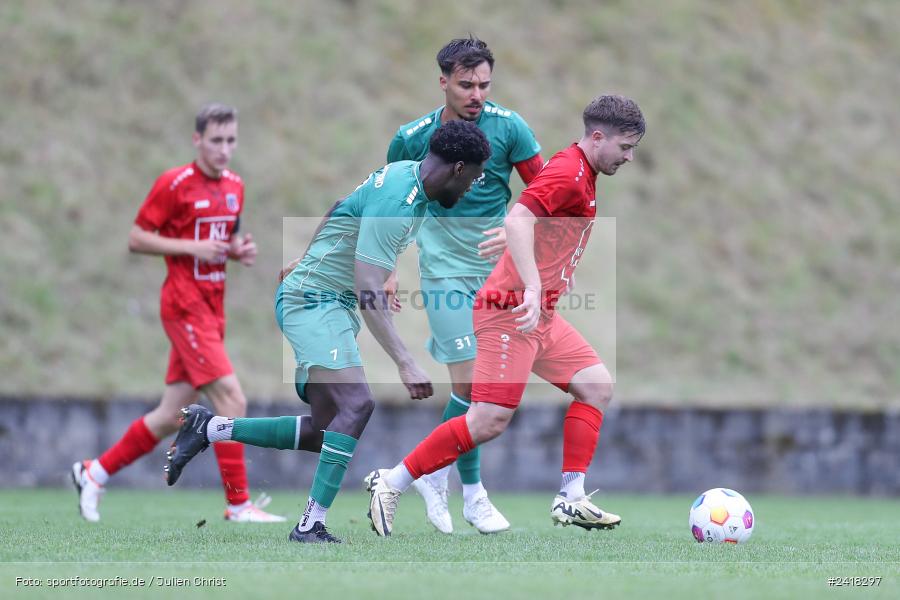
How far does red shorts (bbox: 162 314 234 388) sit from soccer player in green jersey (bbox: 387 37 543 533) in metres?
1.55

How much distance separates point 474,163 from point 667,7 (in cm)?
1244

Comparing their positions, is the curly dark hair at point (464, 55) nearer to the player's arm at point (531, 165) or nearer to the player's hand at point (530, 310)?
the player's arm at point (531, 165)

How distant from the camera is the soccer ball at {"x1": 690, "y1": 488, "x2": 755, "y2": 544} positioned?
248 inches

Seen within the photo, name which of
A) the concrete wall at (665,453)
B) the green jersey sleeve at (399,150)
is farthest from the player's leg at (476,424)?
the concrete wall at (665,453)

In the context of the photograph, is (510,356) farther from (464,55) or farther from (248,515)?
(248,515)

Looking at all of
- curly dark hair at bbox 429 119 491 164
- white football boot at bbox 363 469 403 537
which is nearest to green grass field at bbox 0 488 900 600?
white football boot at bbox 363 469 403 537

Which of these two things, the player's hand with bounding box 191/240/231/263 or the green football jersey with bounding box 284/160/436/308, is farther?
the player's hand with bounding box 191/240/231/263

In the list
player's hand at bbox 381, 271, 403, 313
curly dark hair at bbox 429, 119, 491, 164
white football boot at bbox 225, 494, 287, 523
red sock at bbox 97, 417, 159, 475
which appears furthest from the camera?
red sock at bbox 97, 417, 159, 475

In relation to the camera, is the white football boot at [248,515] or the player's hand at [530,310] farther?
the white football boot at [248,515]

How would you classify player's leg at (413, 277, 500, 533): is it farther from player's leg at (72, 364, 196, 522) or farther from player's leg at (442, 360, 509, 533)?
player's leg at (72, 364, 196, 522)

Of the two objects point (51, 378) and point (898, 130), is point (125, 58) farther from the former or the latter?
point (898, 130)

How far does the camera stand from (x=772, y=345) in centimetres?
1372

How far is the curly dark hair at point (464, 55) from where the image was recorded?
694 centimetres

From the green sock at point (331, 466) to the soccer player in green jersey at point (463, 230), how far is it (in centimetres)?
97
